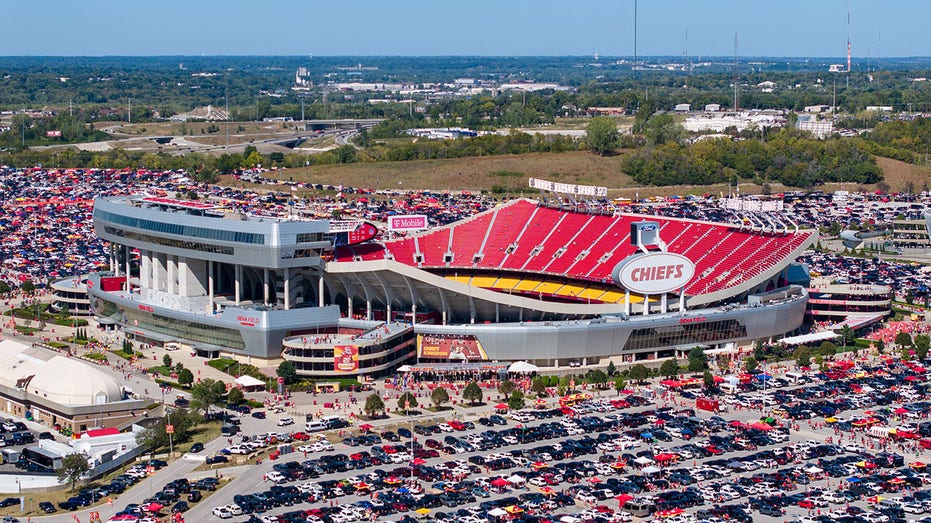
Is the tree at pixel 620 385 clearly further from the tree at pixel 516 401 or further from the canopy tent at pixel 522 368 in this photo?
the tree at pixel 516 401

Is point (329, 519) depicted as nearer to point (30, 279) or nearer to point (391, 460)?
point (391, 460)

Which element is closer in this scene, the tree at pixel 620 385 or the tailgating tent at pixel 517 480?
the tailgating tent at pixel 517 480

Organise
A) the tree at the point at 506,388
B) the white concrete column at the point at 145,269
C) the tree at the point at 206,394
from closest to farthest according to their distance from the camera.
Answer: the tree at the point at 206,394
the tree at the point at 506,388
the white concrete column at the point at 145,269

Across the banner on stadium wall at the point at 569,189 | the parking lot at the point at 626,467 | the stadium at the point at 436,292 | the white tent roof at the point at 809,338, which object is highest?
the banner on stadium wall at the point at 569,189

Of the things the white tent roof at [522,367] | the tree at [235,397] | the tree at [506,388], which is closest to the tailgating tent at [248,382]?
the tree at [235,397]

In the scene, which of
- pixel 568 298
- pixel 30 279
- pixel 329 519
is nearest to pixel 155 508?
pixel 329 519

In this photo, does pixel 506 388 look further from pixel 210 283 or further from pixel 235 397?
pixel 210 283

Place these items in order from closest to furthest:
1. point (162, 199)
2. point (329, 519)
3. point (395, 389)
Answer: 1. point (329, 519)
2. point (395, 389)
3. point (162, 199)
